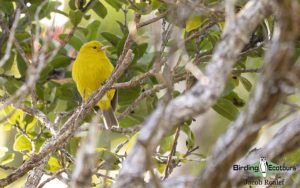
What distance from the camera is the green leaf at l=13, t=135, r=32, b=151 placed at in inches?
161

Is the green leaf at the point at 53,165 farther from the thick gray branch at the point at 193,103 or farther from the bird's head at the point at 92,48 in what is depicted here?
the thick gray branch at the point at 193,103

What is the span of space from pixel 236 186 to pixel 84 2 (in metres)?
2.69

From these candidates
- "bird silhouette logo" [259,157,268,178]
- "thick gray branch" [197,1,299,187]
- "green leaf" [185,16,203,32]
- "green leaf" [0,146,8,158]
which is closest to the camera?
"thick gray branch" [197,1,299,187]

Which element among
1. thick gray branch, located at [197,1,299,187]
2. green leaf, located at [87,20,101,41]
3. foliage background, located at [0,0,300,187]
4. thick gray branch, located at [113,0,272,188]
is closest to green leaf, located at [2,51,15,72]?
foliage background, located at [0,0,300,187]

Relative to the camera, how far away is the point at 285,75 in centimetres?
162

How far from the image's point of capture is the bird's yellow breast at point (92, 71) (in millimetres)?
5781

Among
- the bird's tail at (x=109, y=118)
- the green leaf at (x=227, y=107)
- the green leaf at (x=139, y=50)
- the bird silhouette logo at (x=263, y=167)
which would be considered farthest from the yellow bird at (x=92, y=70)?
the bird silhouette logo at (x=263, y=167)

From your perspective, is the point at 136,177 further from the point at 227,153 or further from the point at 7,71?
Answer: the point at 7,71

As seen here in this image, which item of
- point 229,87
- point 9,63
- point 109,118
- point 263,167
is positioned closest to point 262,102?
point 263,167

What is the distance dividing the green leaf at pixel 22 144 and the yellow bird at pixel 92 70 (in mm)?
1234

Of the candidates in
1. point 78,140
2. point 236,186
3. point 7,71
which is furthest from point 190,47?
point 236,186

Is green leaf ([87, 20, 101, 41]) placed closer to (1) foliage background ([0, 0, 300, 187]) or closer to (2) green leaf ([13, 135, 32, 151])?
(1) foliage background ([0, 0, 300, 187])

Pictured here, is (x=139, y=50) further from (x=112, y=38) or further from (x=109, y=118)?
(x=109, y=118)

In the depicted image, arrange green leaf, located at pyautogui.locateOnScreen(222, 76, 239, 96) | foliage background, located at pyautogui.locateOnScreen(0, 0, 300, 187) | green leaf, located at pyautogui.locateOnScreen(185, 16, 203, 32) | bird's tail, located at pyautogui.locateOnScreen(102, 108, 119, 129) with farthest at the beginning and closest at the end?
1. bird's tail, located at pyautogui.locateOnScreen(102, 108, 119, 129)
2. green leaf, located at pyautogui.locateOnScreen(222, 76, 239, 96)
3. foliage background, located at pyautogui.locateOnScreen(0, 0, 300, 187)
4. green leaf, located at pyautogui.locateOnScreen(185, 16, 203, 32)
